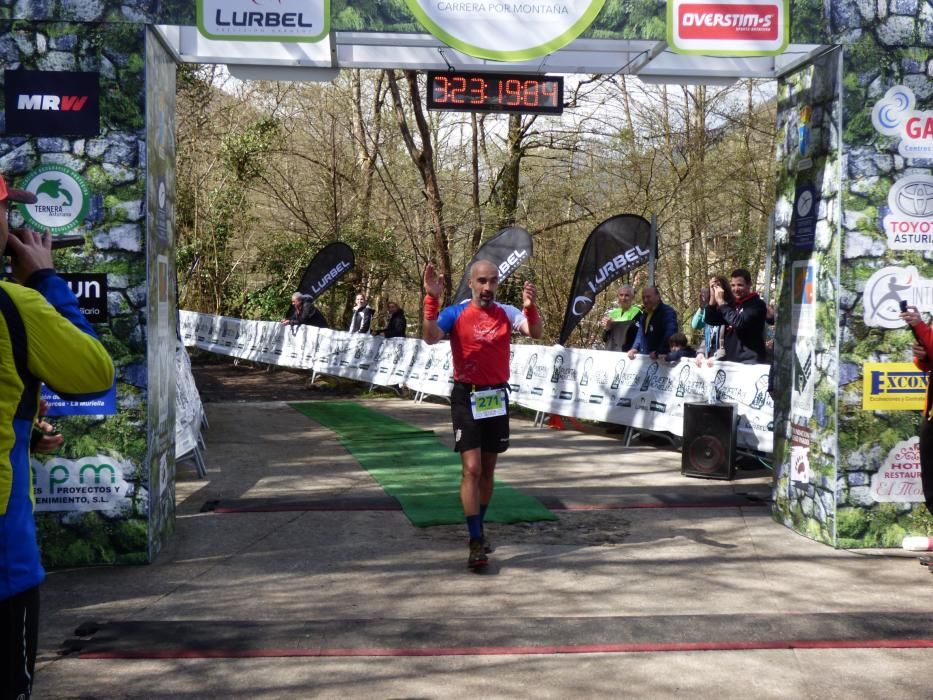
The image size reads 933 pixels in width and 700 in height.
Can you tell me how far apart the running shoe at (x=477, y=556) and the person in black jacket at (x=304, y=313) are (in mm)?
15841

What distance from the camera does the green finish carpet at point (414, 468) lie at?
8531mm

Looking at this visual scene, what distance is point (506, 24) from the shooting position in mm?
6762

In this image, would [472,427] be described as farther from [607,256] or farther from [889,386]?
[607,256]

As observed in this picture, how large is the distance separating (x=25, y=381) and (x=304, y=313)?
65.0ft

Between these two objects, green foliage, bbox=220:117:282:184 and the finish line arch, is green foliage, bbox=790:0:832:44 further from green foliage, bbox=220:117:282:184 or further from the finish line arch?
green foliage, bbox=220:117:282:184

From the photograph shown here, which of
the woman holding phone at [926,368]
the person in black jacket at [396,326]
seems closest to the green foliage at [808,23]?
the woman holding phone at [926,368]

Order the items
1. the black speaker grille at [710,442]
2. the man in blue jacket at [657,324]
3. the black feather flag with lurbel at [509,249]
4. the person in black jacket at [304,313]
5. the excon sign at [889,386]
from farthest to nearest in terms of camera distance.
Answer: the person in black jacket at [304,313], the black feather flag with lurbel at [509,249], the man in blue jacket at [657,324], the black speaker grille at [710,442], the excon sign at [889,386]

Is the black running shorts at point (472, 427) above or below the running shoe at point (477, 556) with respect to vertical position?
above

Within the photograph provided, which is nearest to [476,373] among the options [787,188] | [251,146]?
[787,188]

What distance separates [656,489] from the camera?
31.8ft

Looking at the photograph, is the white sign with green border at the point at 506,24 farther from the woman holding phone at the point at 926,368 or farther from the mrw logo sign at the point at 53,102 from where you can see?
the woman holding phone at the point at 926,368

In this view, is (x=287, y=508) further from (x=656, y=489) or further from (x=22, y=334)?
(x=22, y=334)

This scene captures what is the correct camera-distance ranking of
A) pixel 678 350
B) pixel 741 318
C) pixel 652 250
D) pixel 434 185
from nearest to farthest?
pixel 741 318 < pixel 678 350 < pixel 652 250 < pixel 434 185

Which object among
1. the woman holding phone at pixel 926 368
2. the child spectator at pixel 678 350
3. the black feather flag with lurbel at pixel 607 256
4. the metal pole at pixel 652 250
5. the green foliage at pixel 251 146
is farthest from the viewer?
the green foliage at pixel 251 146
